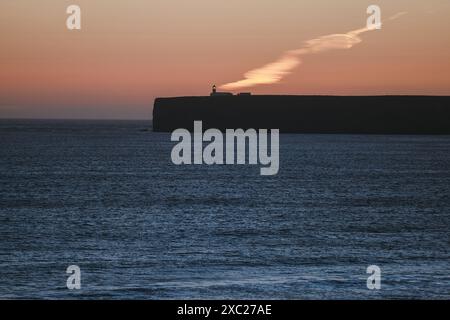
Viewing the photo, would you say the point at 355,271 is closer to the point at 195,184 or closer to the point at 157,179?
the point at 195,184

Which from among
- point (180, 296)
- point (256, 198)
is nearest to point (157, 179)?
point (256, 198)

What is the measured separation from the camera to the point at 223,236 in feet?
142

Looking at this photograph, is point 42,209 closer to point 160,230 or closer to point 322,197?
point 160,230

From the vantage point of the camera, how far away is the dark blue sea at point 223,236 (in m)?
29.4

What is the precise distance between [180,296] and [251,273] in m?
5.28

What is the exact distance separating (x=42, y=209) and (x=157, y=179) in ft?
105

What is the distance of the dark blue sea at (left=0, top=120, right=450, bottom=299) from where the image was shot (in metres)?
29.4

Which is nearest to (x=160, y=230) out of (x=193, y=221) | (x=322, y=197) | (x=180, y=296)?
(x=193, y=221)

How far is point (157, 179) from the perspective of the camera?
292ft
